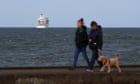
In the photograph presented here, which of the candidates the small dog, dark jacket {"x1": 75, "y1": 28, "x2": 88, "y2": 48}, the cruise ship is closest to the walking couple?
dark jacket {"x1": 75, "y1": 28, "x2": 88, "y2": 48}

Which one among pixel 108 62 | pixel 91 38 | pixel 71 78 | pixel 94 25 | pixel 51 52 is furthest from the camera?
pixel 51 52

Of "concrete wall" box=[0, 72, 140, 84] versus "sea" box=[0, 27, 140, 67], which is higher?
"concrete wall" box=[0, 72, 140, 84]

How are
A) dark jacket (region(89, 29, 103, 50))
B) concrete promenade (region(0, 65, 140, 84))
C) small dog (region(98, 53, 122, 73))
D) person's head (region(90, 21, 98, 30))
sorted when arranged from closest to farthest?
concrete promenade (region(0, 65, 140, 84))
small dog (region(98, 53, 122, 73))
person's head (region(90, 21, 98, 30))
dark jacket (region(89, 29, 103, 50))

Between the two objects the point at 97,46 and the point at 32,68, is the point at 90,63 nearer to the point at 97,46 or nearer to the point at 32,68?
the point at 97,46

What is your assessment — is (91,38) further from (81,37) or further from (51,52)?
(51,52)

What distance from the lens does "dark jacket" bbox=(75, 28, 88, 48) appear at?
1401 cm

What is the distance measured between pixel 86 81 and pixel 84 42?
1671mm

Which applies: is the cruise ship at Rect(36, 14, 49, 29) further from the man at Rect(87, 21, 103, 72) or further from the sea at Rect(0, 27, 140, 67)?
the man at Rect(87, 21, 103, 72)

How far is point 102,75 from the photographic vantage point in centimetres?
1299

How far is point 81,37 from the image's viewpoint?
1409 centimetres

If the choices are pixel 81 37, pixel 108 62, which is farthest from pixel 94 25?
pixel 108 62

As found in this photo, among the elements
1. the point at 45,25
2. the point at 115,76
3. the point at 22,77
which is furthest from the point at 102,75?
the point at 45,25

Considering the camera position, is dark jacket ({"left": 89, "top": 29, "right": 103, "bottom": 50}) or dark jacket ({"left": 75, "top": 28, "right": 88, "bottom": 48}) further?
dark jacket ({"left": 75, "top": 28, "right": 88, "bottom": 48})

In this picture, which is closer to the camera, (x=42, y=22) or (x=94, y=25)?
(x=94, y=25)
